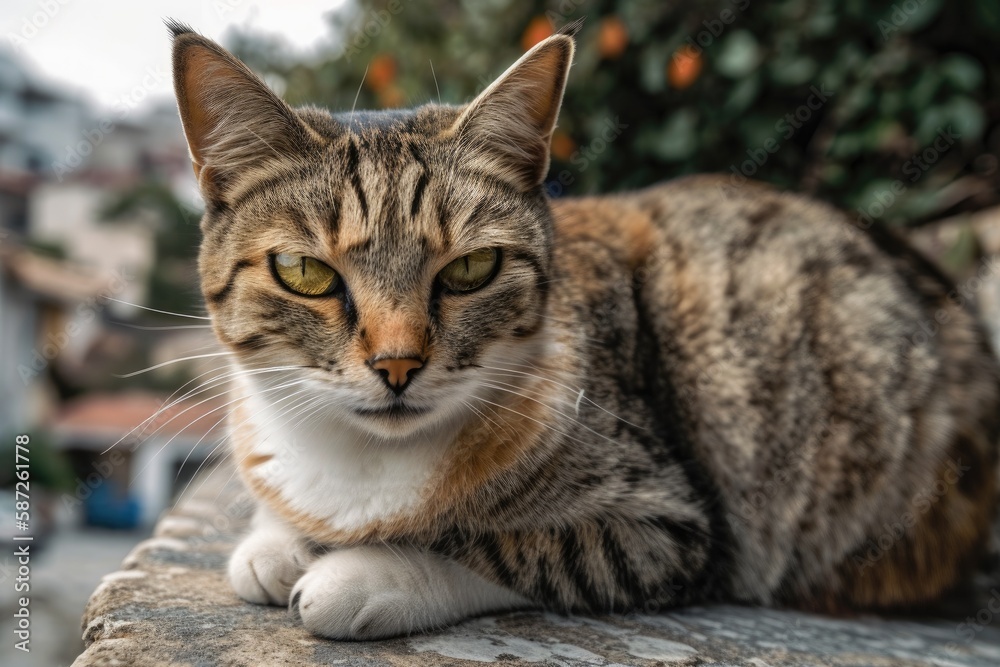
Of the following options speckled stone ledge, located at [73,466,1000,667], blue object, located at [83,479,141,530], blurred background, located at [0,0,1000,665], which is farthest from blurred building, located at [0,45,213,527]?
speckled stone ledge, located at [73,466,1000,667]

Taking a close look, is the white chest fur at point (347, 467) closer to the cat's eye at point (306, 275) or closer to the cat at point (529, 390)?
the cat at point (529, 390)

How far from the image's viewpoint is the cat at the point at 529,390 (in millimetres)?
1562

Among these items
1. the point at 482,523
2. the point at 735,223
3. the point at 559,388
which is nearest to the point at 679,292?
the point at 735,223

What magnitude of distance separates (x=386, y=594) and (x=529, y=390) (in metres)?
0.52

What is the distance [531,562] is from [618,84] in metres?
2.74

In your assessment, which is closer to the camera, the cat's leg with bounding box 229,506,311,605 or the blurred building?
the cat's leg with bounding box 229,506,311,605

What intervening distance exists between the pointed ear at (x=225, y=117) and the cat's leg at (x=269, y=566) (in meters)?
0.78

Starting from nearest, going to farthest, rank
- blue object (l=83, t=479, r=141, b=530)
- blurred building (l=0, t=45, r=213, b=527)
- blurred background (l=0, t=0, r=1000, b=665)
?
blurred background (l=0, t=0, r=1000, b=665), blue object (l=83, t=479, r=141, b=530), blurred building (l=0, t=45, r=213, b=527)

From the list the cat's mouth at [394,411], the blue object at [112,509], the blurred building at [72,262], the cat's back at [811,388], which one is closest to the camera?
the cat's mouth at [394,411]

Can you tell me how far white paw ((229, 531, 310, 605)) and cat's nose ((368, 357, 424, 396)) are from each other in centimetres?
55

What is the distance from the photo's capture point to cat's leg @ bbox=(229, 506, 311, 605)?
67.6 inches

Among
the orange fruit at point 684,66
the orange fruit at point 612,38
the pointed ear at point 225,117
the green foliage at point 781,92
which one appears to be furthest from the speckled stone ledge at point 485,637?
the orange fruit at point 612,38

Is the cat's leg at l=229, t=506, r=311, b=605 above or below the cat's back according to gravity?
below

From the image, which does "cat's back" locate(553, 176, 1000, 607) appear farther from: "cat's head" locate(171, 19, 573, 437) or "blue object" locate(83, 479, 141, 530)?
"blue object" locate(83, 479, 141, 530)
